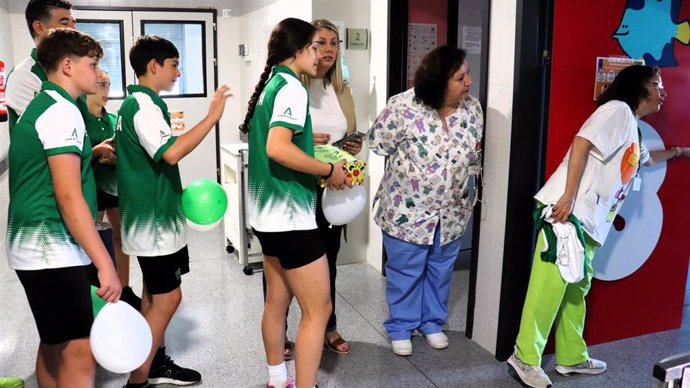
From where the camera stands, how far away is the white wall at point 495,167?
270 centimetres

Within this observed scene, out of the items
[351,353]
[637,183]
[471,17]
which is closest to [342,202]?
[351,353]

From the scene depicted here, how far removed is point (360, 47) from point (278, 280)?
6.88ft

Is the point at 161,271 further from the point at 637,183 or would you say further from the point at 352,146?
the point at 637,183

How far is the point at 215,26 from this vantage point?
6.36 meters

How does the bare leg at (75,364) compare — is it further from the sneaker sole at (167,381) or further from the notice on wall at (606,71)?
the notice on wall at (606,71)

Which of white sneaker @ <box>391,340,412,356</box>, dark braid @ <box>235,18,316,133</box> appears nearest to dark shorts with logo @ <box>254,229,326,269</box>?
dark braid @ <box>235,18,316,133</box>

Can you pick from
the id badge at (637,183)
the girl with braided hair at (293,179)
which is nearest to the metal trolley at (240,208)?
the girl with braided hair at (293,179)

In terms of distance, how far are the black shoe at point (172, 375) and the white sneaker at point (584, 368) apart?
63.7 inches

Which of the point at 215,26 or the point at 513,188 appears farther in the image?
the point at 215,26

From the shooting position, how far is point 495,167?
2.85 m

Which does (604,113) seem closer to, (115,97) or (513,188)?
(513,188)

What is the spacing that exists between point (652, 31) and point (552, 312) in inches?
55.0

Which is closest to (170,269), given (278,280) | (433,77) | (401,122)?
(278,280)

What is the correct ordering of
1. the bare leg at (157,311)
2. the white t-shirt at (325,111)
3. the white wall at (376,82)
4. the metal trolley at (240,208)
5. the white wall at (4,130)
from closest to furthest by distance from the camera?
the bare leg at (157,311), the white t-shirt at (325,111), the white wall at (376,82), the metal trolley at (240,208), the white wall at (4,130)
